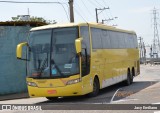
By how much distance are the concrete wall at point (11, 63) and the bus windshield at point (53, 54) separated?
874 centimetres

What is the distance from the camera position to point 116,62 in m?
22.5

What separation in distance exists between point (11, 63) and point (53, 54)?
987 cm

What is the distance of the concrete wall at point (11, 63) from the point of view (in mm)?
25469

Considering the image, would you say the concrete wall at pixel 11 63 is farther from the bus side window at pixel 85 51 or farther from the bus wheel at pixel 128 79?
the bus side window at pixel 85 51

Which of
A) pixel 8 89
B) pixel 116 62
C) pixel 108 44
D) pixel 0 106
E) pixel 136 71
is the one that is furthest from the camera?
pixel 136 71

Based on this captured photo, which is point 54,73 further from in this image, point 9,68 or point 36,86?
point 9,68

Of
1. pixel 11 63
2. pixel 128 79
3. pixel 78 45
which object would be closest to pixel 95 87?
pixel 78 45

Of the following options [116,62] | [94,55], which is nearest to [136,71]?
[116,62]

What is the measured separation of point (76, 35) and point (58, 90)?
2.33 metres

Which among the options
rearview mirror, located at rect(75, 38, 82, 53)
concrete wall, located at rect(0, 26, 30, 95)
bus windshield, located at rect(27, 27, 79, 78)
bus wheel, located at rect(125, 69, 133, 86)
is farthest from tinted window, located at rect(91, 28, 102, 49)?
concrete wall, located at rect(0, 26, 30, 95)

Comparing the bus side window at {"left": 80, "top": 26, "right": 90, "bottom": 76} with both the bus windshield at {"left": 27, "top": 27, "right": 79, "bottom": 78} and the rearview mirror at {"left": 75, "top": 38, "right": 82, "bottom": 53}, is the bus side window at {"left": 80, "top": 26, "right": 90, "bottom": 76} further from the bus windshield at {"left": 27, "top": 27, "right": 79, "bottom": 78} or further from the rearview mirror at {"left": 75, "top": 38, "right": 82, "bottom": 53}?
the rearview mirror at {"left": 75, "top": 38, "right": 82, "bottom": 53}

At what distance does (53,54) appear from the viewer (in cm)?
1652

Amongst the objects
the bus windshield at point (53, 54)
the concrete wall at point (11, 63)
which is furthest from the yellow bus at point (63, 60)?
the concrete wall at point (11, 63)

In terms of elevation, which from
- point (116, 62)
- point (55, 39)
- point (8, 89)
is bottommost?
point (8, 89)
